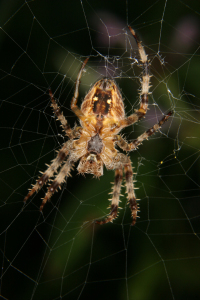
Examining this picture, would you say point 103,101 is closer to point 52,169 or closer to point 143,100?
point 143,100

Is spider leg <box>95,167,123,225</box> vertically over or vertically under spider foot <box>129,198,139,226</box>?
over

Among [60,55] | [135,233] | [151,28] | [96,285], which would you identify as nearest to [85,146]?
[60,55]

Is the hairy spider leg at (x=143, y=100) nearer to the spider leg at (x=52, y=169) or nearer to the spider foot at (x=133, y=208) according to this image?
the spider leg at (x=52, y=169)

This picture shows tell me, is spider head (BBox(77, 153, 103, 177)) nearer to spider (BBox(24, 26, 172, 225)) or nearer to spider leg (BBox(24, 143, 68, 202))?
spider (BBox(24, 26, 172, 225))

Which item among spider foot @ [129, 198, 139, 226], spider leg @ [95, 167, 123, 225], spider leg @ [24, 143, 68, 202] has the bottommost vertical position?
spider foot @ [129, 198, 139, 226]

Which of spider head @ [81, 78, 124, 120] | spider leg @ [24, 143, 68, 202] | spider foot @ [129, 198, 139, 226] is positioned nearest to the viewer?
spider head @ [81, 78, 124, 120]

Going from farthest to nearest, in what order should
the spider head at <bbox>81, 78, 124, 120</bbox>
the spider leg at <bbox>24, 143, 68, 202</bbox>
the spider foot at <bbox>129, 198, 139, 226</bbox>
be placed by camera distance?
the spider foot at <bbox>129, 198, 139, 226</bbox> → the spider leg at <bbox>24, 143, 68, 202</bbox> → the spider head at <bbox>81, 78, 124, 120</bbox>

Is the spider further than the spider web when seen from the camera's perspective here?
No

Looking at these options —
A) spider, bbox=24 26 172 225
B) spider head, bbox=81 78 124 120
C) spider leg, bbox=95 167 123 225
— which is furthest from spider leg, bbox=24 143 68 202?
spider leg, bbox=95 167 123 225
